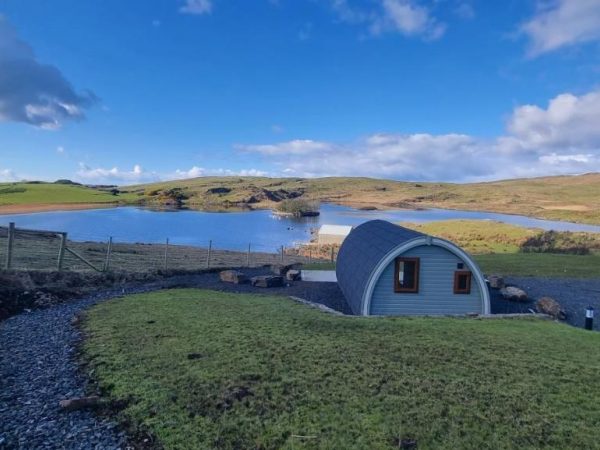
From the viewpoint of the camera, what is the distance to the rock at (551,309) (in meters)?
15.3

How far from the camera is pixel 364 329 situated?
35.7 ft

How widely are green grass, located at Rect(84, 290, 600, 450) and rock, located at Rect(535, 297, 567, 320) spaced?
371cm

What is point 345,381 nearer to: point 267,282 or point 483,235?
point 267,282

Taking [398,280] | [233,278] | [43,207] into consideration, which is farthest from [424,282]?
[43,207]

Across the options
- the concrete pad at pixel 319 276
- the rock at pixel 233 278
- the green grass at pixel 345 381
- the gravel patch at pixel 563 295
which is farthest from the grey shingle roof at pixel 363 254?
the gravel patch at pixel 563 295

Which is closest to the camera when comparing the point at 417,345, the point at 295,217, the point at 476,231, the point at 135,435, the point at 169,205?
the point at 135,435

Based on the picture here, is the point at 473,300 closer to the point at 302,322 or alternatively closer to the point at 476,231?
the point at 302,322

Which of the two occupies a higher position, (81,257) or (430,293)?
(81,257)

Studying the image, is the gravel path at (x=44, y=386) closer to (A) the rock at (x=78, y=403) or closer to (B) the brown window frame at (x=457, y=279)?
(A) the rock at (x=78, y=403)

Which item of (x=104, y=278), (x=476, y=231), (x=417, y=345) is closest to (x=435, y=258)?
(x=417, y=345)

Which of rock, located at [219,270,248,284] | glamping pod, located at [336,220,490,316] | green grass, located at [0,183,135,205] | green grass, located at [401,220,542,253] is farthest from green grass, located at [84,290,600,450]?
green grass, located at [0,183,135,205]

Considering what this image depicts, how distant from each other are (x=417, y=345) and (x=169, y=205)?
137100 mm

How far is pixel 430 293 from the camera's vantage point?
14633mm

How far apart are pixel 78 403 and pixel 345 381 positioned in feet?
14.2
